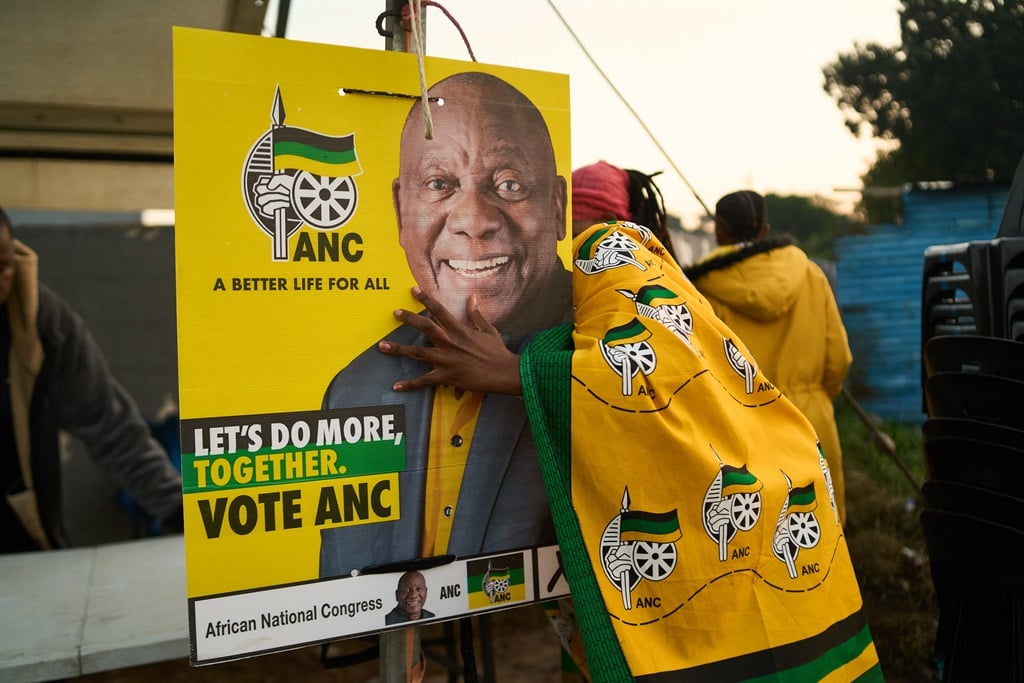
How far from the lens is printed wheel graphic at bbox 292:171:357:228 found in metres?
1.15

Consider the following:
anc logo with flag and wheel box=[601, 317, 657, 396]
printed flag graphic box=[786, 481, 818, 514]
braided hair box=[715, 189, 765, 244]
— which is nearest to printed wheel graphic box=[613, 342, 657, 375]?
anc logo with flag and wheel box=[601, 317, 657, 396]

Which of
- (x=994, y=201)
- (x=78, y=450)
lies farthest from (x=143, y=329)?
(x=994, y=201)

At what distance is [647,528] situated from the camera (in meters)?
1.27

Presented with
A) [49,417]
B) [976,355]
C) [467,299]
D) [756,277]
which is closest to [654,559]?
[467,299]

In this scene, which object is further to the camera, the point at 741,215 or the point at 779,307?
the point at 741,215

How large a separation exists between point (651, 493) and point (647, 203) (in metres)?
0.86

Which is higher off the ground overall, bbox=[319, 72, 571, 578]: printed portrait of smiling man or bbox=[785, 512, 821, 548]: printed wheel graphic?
bbox=[319, 72, 571, 578]: printed portrait of smiling man

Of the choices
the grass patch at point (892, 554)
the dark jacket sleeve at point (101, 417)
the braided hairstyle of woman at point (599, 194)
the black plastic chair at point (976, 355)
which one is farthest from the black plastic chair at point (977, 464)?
the dark jacket sleeve at point (101, 417)

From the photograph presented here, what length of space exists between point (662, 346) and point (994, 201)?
5983mm

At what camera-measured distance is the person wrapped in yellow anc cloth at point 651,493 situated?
1243 millimetres

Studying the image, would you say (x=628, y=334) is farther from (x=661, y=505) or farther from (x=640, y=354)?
(x=661, y=505)

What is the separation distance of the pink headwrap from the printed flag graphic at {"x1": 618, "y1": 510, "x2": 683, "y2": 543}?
654mm

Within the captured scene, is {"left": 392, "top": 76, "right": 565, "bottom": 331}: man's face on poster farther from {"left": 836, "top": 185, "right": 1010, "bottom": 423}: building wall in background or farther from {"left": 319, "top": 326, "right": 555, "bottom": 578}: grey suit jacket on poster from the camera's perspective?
{"left": 836, "top": 185, "right": 1010, "bottom": 423}: building wall in background

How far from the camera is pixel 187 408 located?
109 cm
